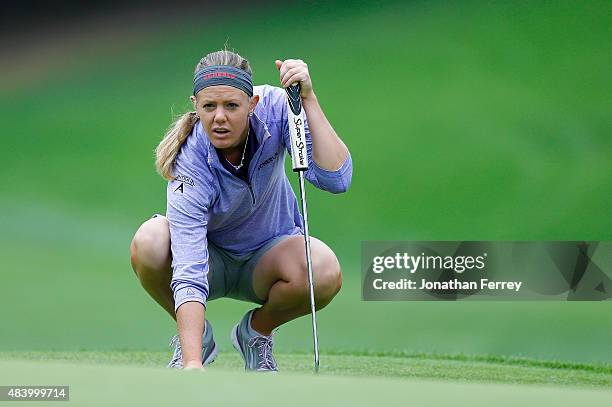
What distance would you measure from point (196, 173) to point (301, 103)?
32cm

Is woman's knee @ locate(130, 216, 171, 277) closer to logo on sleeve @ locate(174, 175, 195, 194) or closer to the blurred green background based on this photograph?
logo on sleeve @ locate(174, 175, 195, 194)

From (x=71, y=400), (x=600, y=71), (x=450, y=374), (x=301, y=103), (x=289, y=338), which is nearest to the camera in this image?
(x=71, y=400)

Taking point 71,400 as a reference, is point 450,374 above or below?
above

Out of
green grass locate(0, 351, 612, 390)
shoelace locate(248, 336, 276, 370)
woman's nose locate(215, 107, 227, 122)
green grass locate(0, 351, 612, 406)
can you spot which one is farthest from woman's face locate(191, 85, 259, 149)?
green grass locate(0, 351, 612, 390)

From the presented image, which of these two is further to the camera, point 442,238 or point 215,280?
point 442,238

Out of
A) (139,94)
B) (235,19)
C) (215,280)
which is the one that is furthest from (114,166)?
(215,280)

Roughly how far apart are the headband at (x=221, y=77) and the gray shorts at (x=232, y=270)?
1.49 ft

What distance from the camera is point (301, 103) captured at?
295 cm

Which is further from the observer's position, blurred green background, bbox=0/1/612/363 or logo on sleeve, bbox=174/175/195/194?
blurred green background, bbox=0/1/612/363

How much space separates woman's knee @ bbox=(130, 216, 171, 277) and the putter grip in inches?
16.0

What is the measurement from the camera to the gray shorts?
328cm

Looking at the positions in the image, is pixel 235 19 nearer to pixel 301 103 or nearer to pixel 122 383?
pixel 301 103

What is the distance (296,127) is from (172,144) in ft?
1.12

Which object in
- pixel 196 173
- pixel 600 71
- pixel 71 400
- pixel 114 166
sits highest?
pixel 600 71
